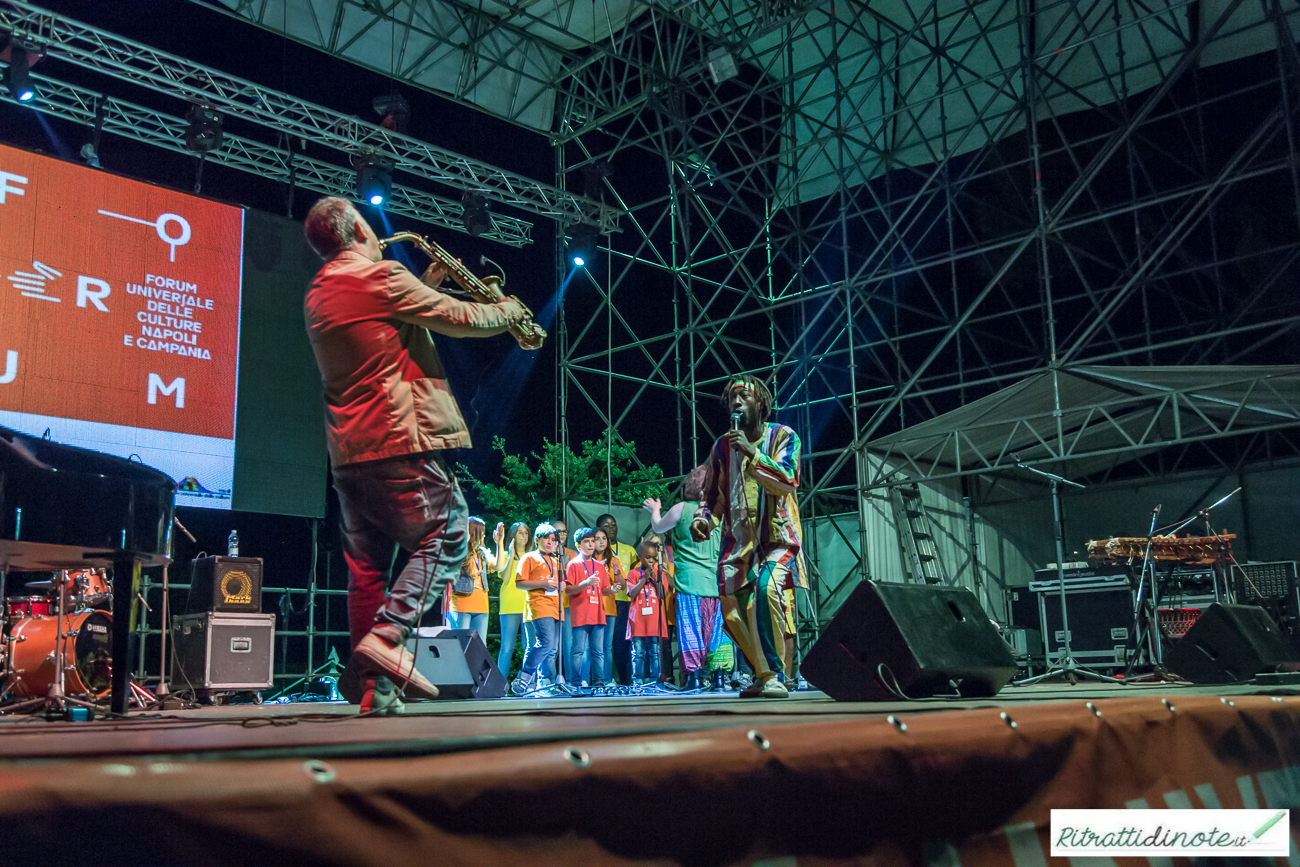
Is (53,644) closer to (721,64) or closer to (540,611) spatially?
(540,611)

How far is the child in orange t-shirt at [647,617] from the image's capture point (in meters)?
11.5

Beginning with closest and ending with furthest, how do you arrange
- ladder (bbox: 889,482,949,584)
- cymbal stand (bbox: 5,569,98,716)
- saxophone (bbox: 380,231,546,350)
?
saxophone (bbox: 380,231,546,350) → cymbal stand (bbox: 5,569,98,716) → ladder (bbox: 889,482,949,584)

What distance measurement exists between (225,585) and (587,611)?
11.6 feet

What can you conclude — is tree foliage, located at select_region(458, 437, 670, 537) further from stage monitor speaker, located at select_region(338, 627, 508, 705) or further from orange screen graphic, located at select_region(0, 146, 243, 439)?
stage monitor speaker, located at select_region(338, 627, 508, 705)

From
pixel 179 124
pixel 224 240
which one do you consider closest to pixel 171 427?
pixel 224 240

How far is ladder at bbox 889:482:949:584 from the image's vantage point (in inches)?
552

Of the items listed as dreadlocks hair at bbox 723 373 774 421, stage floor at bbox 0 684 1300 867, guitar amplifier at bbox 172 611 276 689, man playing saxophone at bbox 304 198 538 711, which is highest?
dreadlocks hair at bbox 723 373 774 421

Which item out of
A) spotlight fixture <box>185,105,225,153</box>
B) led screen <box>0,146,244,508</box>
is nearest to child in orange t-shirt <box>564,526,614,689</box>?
led screen <box>0,146,244,508</box>

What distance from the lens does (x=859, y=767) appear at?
1.44 metres

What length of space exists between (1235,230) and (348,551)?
49.7ft

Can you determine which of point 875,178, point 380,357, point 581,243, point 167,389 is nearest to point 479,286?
point 380,357

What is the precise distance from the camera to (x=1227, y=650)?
6.20 meters

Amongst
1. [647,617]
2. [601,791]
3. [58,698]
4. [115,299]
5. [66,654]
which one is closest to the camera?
[601,791]

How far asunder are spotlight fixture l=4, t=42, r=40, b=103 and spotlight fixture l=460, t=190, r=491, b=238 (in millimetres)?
5027
